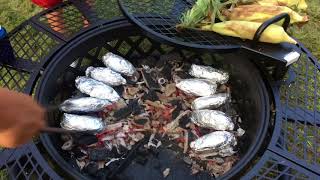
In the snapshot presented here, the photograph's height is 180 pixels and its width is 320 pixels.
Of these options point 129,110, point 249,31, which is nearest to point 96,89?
point 129,110

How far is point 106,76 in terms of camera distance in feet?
8.63

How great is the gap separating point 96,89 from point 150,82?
0.38m

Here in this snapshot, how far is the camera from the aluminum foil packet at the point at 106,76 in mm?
2629

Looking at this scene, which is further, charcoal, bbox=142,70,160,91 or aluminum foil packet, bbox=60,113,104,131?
charcoal, bbox=142,70,160,91

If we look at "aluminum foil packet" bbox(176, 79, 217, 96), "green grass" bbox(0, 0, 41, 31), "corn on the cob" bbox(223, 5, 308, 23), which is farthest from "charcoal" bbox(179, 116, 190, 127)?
"green grass" bbox(0, 0, 41, 31)

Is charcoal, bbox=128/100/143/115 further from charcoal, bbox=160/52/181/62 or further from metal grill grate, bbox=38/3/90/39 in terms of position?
metal grill grate, bbox=38/3/90/39

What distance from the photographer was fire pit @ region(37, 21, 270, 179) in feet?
7.60

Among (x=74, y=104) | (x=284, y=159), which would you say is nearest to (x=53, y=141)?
(x=74, y=104)

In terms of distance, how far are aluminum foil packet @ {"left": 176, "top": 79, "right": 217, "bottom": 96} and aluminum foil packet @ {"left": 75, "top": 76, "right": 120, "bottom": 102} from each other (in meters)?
0.41

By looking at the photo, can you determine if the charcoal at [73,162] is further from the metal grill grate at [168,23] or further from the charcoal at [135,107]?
the metal grill grate at [168,23]

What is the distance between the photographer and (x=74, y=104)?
95.7 inches

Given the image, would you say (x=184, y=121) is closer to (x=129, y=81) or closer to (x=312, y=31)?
(x=129, y=81)

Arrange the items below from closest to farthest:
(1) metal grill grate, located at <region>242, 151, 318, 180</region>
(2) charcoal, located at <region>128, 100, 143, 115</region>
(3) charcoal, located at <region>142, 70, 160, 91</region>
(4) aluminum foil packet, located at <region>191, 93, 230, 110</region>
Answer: (1) metal grill grate, located at <region>242, 151, 318, 180</region> < (4) aluminum foil packet, located at <region>191, 93, 230, 110</region> < (2) charcoal, located at <region>128, 100, 143, 115</region> < (3) charcoal, located at <region>142, 70, 160, 91</region>

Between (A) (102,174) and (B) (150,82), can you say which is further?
(B) (150,82)
